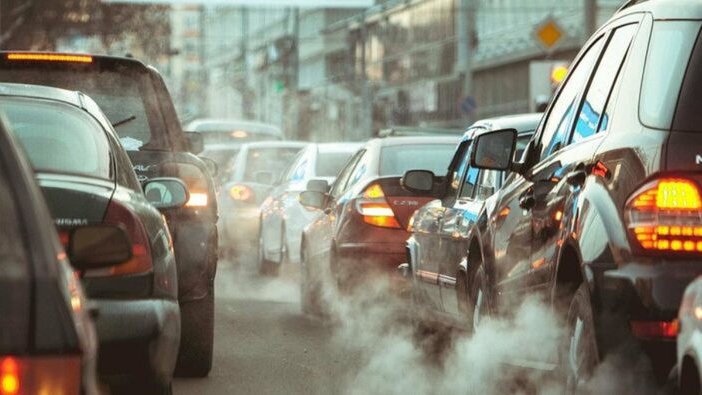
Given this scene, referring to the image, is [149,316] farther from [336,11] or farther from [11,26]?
[336,11]

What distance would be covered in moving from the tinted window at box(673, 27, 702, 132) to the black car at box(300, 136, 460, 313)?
5657 mm

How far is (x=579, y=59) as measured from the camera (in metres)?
7.71

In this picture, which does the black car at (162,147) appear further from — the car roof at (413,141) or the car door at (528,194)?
the car roof at (413,141)

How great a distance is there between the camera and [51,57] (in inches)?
420

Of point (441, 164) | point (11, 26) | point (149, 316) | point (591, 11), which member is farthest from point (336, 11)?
point (149, 316)

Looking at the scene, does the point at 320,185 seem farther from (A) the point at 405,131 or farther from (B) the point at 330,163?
(A) the point at 405,131

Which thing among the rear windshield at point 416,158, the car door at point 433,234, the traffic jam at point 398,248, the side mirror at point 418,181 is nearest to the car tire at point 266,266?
the traffic jam at point 398,248

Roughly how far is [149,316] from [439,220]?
4.41 meters

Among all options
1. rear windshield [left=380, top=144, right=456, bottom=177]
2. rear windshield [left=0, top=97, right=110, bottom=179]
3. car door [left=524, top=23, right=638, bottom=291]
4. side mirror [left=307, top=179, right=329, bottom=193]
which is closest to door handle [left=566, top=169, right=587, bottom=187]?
car door [left=524, top=23, right=638, bottom=291]

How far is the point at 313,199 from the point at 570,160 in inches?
307

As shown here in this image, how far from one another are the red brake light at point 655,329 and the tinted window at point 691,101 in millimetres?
625

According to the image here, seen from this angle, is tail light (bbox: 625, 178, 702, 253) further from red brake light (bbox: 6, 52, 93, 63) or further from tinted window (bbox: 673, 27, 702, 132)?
red brake light (bbox: 6, 52, 93, 63)

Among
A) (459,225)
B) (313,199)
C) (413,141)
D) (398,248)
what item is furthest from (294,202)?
(459,225)

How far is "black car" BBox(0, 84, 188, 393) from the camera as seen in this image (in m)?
6.20
